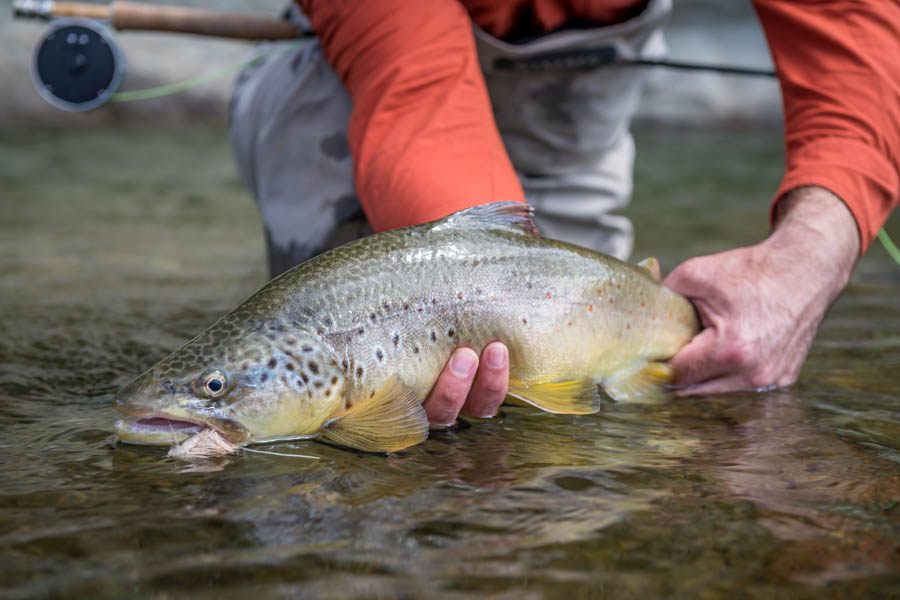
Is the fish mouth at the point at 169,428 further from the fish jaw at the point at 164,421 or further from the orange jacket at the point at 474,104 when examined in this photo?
the orange jacket at the point at 474,104

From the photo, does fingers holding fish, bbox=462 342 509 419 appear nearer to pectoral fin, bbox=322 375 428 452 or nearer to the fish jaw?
pectoral fin, bbox=322 375 428 452

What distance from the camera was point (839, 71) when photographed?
7.80 feet

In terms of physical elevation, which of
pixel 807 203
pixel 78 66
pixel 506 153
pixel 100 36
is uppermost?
pixel 100 36

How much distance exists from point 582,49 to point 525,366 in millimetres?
1445

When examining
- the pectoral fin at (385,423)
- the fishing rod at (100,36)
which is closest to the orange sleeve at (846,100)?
the fishing rod at (100,36)

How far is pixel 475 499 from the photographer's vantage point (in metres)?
1.51

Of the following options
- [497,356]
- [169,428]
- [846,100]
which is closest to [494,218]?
[497,356]

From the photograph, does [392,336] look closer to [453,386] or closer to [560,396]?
[453,386]

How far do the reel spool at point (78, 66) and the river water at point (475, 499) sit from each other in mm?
1095

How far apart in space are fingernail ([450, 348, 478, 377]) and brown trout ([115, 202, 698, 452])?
53mm

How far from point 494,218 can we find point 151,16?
209cm

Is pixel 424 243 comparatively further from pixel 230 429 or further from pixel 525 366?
pixel 230 429

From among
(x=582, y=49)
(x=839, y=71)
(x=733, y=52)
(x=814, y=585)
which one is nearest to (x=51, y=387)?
(x=814, y=585)

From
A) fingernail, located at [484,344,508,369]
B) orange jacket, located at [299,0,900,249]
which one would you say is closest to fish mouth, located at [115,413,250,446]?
fingernail, located at [484,344,508,369]
